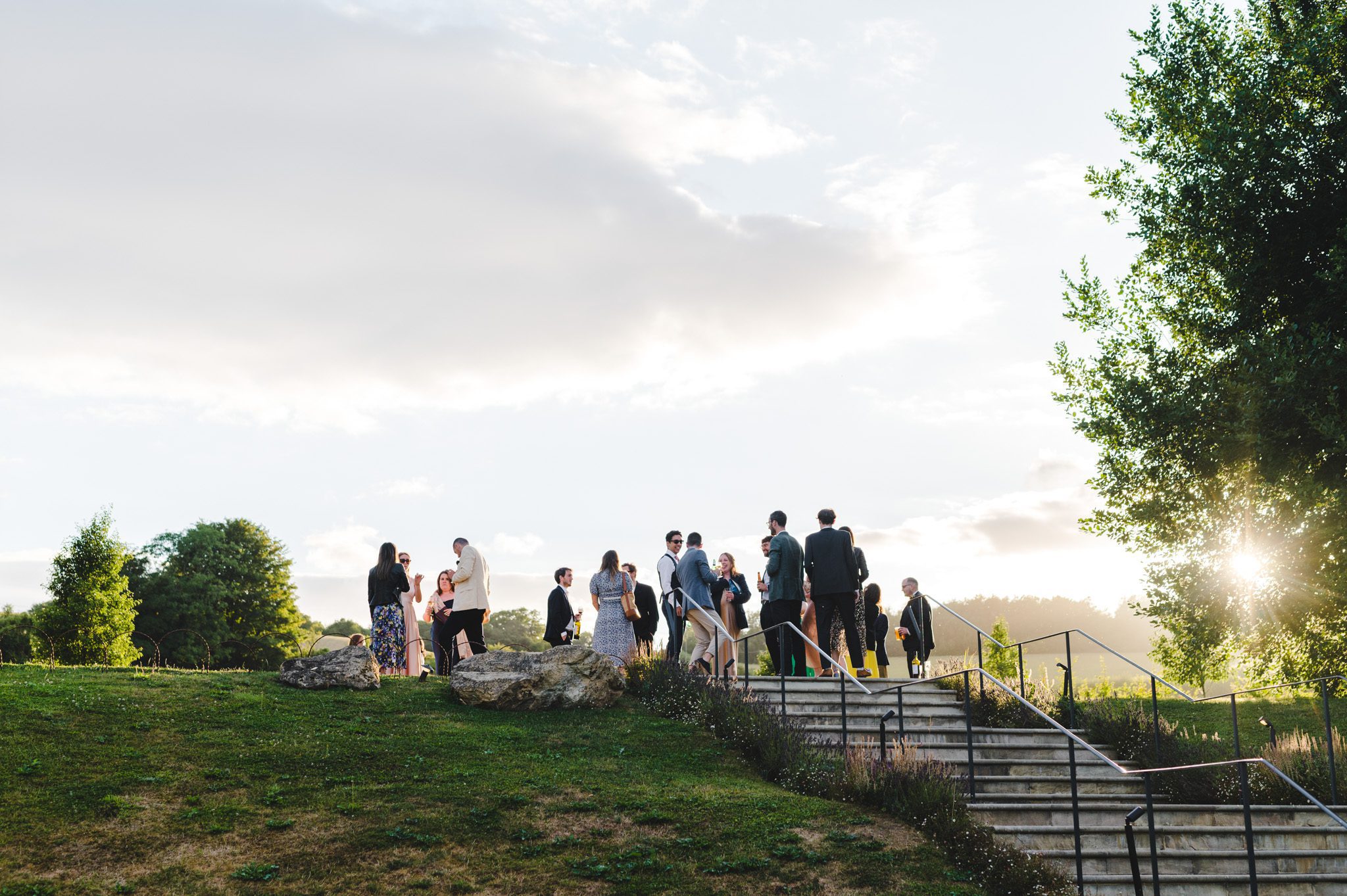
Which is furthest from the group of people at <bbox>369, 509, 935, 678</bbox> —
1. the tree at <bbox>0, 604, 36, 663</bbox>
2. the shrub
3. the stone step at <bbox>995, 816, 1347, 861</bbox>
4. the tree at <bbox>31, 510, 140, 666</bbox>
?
the tree at <bbox>0, 604, 36, 663</bbox>

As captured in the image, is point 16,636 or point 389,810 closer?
point 389,810

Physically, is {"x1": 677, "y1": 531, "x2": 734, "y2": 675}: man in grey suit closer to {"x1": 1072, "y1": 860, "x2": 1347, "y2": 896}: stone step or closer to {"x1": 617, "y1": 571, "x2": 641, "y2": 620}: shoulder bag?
{"x1": 617, "y1": 571, "x2": 641, "y2": 620}: shoulder bag

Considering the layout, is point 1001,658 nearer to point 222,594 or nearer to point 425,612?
point 425,612

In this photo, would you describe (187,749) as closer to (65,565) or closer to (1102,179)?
(1102,179)

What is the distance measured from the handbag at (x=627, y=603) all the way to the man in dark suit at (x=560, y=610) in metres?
0.97

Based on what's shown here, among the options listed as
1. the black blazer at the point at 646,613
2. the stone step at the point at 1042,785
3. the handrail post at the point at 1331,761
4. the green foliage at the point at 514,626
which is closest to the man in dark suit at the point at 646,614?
the black blazer at the point at 646,613

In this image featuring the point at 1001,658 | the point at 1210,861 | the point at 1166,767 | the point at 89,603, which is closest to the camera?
the point at 1210,861

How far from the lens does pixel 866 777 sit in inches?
388

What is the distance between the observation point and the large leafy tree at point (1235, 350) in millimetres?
16375

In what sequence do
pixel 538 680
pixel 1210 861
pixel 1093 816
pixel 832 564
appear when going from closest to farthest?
1. pixel 1210 861
2. pixel 1093 816
3. pixel 538 680
4. pixel 832 564

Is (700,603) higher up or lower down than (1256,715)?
higher up

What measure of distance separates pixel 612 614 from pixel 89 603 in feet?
93.3

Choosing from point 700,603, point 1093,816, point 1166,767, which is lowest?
point 1093,816

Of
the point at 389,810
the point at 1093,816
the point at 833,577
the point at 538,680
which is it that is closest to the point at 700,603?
the point at 833,577
